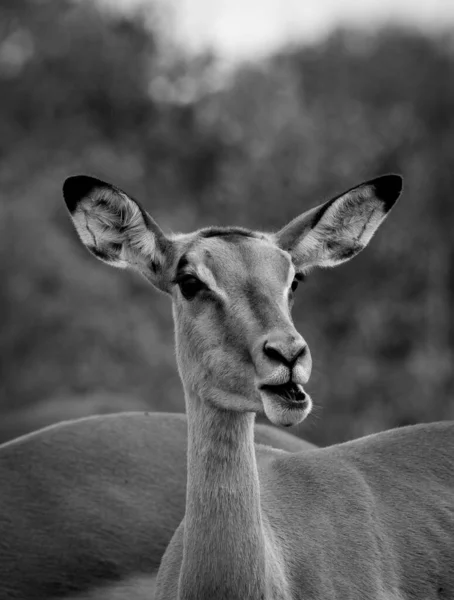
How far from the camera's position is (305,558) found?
5.84 meters

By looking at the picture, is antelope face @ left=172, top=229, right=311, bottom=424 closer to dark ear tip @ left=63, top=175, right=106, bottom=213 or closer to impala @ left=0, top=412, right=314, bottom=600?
dark ear tip @ left=63, top=175, right=106, bottom=213

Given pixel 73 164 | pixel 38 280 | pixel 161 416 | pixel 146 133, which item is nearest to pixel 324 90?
pixel 146 133

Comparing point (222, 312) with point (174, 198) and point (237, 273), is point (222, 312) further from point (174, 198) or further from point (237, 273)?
point (174, 198)

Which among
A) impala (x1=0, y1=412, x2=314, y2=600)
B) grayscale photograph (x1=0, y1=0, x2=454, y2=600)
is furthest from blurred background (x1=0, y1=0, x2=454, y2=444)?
impala (x1=0, y1=412, x2=314, y2=600)

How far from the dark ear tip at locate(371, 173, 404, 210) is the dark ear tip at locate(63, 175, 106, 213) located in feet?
4.87

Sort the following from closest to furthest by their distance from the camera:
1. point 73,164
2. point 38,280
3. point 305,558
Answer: point 305,558, point 38,280, point 73,164

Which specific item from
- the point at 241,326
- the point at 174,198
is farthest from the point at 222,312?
the point at 174,198

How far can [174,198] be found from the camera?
34.3m

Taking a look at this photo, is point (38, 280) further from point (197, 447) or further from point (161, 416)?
point (197, 447)

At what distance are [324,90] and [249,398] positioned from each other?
166ft

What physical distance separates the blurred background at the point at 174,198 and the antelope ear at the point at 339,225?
7998 millimetres

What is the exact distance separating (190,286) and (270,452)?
1.54 m

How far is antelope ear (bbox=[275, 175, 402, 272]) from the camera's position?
20.1 feet

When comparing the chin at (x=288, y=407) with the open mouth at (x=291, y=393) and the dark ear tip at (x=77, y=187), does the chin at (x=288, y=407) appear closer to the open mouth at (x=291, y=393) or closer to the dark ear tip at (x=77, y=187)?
the open mouth at (x=291, y=393)
